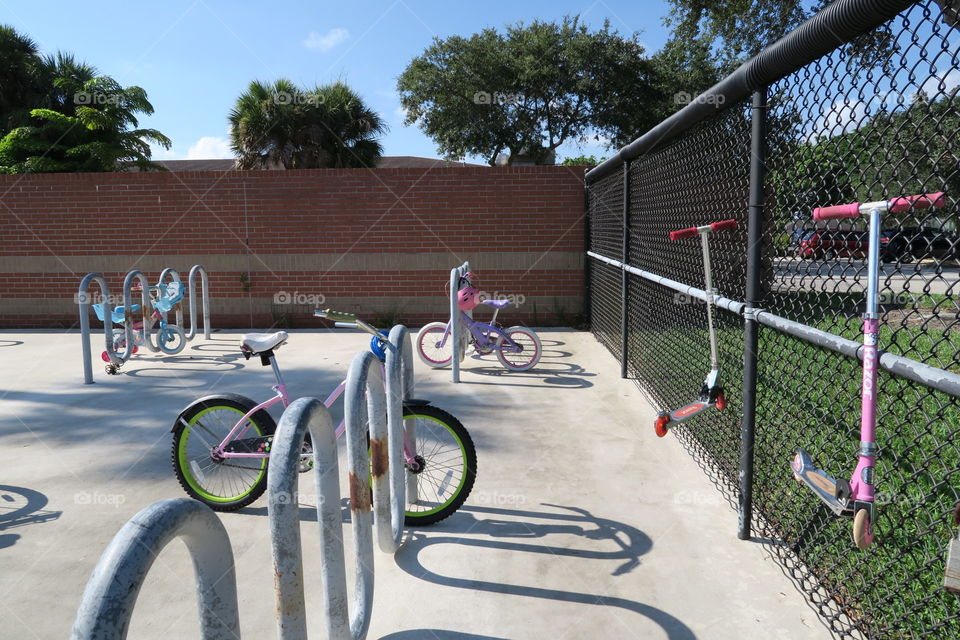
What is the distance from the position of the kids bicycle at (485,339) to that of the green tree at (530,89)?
20.6m

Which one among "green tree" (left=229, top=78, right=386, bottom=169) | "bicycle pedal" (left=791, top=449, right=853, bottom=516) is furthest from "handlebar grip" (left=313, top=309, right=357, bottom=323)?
"green tree" (left=229, top=78, right=386, bottom=169)

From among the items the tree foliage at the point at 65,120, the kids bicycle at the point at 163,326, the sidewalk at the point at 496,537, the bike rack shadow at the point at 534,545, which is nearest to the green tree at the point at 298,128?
the tree foliage at the point at 65,120

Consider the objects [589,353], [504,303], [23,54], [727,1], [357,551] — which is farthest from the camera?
[23,54]

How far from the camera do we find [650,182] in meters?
5.86

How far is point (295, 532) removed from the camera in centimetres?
192

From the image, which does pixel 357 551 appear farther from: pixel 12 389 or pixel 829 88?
pixel 12 389

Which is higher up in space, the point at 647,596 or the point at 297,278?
the point at 297,278

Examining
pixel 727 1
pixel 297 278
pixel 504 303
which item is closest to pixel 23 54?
pixel 297 278

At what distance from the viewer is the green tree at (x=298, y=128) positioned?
23359 millimetres

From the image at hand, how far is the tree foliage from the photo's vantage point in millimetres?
25469

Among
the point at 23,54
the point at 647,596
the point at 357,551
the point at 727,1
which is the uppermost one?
the point at 23,54

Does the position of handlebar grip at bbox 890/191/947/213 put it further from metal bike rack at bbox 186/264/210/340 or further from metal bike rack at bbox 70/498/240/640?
metal bike rack at bbox 186/264/210/340

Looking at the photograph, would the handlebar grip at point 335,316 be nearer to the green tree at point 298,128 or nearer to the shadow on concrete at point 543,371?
the shadow on concrete at point 543,371

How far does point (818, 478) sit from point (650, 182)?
3.91 m
